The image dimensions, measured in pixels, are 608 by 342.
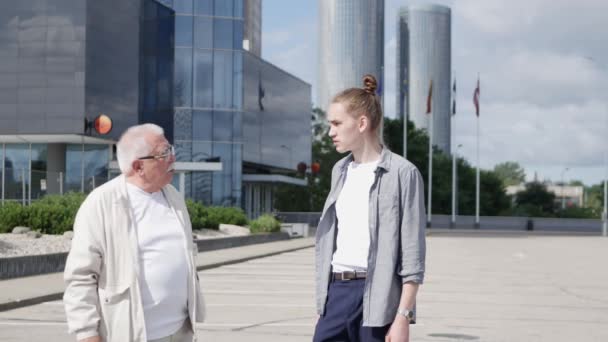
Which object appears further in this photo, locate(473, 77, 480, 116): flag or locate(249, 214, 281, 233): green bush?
locate(473, 77, 480, 116): flag

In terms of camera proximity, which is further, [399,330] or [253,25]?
[253,25]

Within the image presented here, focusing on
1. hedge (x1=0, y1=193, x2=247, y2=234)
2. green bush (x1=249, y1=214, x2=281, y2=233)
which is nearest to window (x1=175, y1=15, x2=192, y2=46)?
green bush (x1=249, y1=214, x2=281, y2=233)

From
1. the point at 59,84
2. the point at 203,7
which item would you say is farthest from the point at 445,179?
the point at 59,84

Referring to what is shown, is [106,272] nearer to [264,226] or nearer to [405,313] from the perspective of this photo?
[405,313]

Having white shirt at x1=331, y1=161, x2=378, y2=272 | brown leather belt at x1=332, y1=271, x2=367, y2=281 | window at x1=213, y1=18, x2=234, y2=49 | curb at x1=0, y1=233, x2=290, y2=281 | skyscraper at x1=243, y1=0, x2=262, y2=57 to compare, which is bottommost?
curb at x1=0, y1=233, x2=290, y2=281

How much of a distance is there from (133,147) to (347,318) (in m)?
1.30

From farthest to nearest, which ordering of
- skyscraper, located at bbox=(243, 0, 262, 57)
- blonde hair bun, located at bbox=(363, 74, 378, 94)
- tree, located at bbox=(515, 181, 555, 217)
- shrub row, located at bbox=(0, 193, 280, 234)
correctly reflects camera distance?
skyscraper, located at bbox=(243, 0, 262, 57) < tree, located at bbox=(515, 181, 555, 217) < shrub row, located at bbox=(0, 193, 280, 234) < blonde hair bun, located at bbox=(363, 74, 378, 94)

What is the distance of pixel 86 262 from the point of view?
4.38 metres

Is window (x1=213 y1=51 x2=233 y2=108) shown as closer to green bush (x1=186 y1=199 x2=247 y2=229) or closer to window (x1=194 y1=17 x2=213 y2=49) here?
window (x1=194 y1=17 x2=213 y2=49)

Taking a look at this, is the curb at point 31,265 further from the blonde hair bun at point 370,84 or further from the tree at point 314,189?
the tree at point 314,189

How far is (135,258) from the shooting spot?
4.45 metres

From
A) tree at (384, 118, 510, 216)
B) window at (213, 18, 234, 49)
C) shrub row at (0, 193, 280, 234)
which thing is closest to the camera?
shrub row at (0, 193, 280, 234)

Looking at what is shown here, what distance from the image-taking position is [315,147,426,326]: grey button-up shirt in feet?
15.0

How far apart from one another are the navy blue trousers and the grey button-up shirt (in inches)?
3.1
